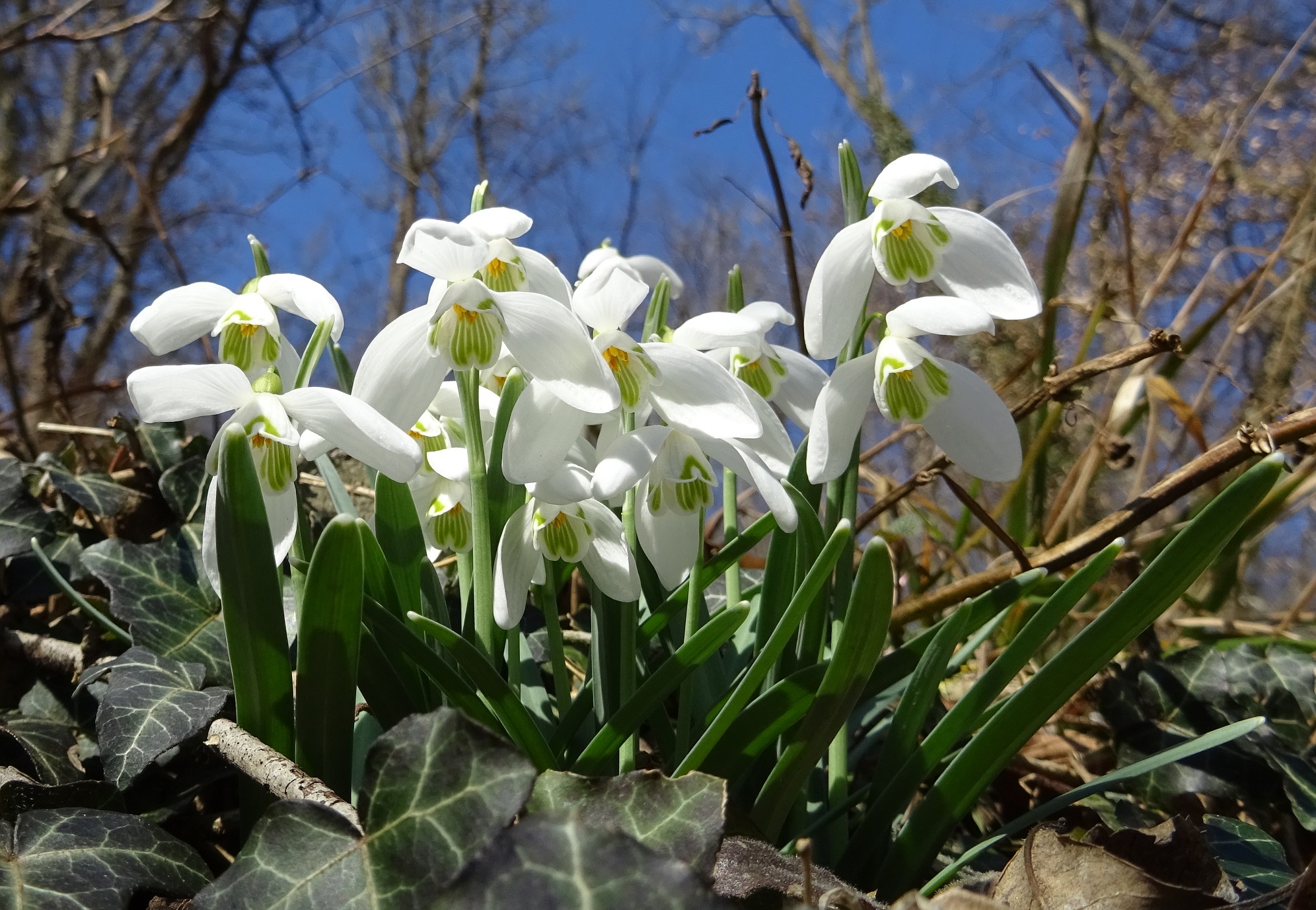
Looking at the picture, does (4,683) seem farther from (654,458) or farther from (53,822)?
(654,458)

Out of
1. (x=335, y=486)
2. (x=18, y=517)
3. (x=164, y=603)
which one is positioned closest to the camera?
(x=335, y=486)

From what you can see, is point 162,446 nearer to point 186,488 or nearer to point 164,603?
point 186,488

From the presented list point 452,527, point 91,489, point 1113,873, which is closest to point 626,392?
point 452,527

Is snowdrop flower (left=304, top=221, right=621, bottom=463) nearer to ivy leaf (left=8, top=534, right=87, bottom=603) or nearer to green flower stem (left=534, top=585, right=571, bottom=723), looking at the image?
green flower stem (left=534, top=585, right=571, bottom=723)

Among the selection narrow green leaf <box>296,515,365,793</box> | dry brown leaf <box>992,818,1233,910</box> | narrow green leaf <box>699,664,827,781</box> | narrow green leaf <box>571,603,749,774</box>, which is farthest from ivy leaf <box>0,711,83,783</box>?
dry brown leaf <box>992,818,1233,910</box>

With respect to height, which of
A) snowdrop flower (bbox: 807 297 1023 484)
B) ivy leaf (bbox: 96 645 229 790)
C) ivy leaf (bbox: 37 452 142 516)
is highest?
snowdrop flower (bbox: 807 297 1023 484)

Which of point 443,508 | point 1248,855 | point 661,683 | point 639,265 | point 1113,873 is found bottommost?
point 1248,855
